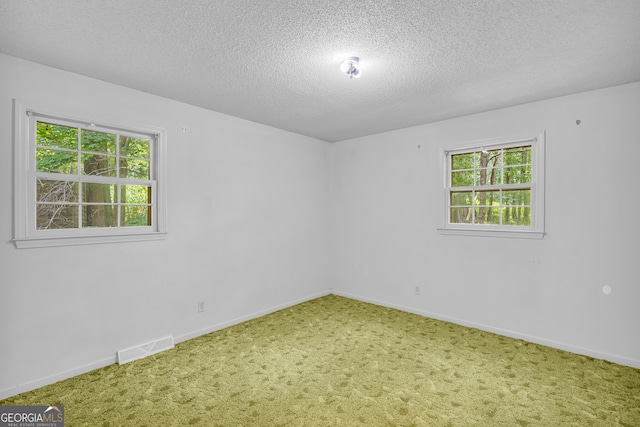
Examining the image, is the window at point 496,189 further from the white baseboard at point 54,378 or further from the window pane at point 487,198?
the white baseboard at point 54,378

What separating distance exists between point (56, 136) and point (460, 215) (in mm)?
4428

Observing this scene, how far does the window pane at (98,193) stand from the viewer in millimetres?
2867

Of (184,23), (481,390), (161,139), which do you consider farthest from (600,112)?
(161,139)

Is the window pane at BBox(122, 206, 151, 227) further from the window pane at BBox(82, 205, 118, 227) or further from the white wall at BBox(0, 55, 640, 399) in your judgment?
the white wall at BBox(0, 55, 640, 399)

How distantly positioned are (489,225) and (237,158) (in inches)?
128

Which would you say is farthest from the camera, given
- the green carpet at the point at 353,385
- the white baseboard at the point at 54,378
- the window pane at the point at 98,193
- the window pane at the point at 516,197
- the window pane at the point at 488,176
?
the window pane at the point at 488,176

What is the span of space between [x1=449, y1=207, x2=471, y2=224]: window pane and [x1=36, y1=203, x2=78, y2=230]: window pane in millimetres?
4160

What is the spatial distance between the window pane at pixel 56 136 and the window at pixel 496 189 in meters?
4.09

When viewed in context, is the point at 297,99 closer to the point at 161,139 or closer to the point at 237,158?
the point at 237,158

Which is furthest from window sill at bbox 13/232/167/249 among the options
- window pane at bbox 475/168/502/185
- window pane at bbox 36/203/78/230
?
window pane at bbox 475/168/502/185

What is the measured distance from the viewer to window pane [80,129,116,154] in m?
2.87

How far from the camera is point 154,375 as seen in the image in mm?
2711

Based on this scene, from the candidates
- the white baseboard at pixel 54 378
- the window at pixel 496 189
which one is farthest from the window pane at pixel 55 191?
the window at pixel 496 189

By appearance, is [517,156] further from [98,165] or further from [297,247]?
[98,165]
